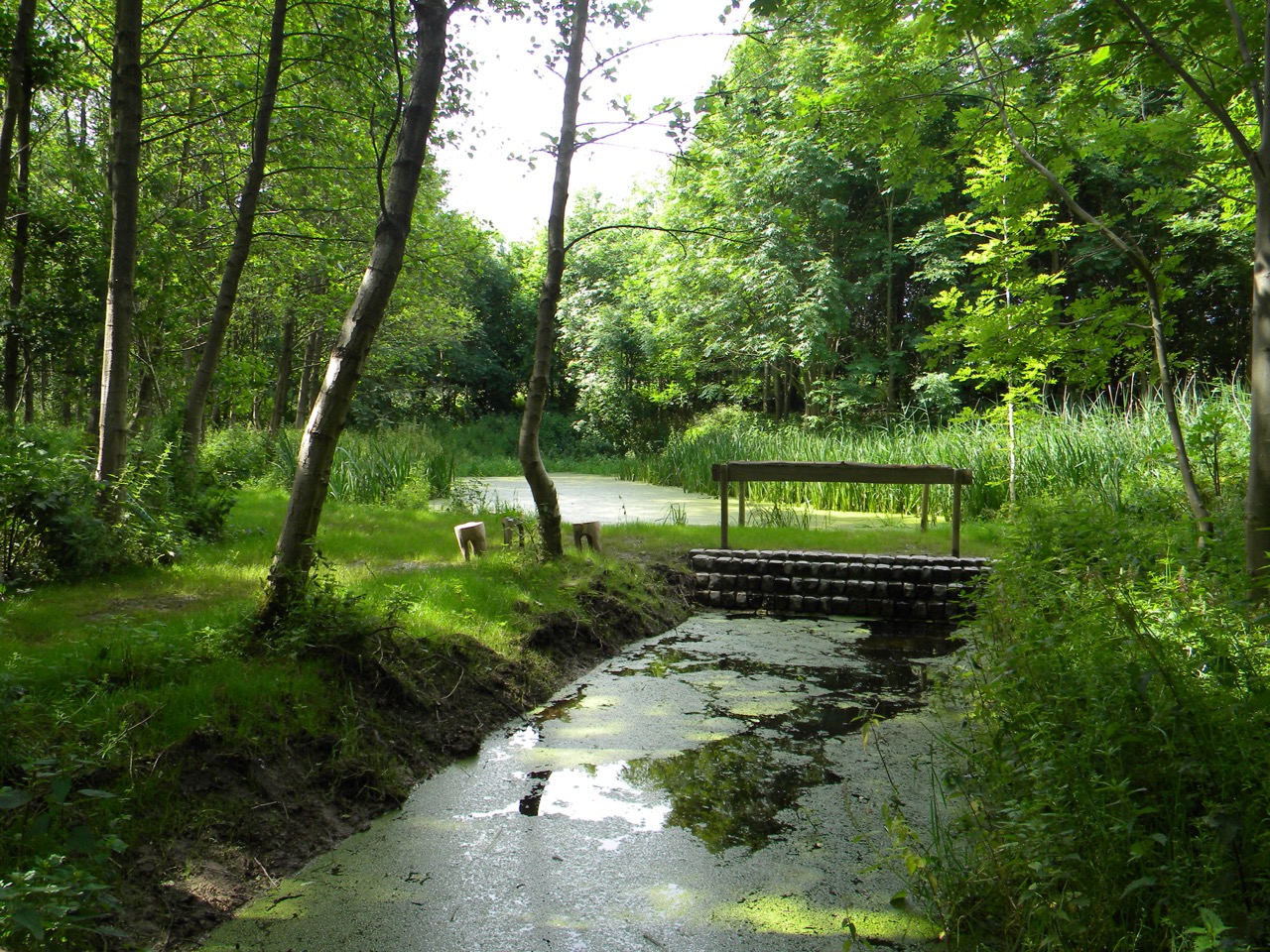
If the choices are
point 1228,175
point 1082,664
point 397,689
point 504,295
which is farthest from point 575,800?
point 504,295

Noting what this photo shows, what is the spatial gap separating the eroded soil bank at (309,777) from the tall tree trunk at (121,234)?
9.69 feet

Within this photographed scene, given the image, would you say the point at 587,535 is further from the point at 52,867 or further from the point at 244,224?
the point at 52,867

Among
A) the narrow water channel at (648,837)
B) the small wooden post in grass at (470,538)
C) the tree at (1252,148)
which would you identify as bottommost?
the narrow water channel at (648,837)

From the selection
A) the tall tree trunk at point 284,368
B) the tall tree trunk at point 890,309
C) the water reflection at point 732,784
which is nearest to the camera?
the water reflection at point 732,784

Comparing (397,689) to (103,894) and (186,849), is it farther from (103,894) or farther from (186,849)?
(103,894)

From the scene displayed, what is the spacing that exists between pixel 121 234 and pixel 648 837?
5.05 m

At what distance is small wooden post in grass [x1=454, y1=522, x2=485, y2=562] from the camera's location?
6605 millimetres

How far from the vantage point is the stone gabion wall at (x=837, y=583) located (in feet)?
21.6

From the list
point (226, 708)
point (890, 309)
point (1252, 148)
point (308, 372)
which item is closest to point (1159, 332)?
point (1252, 148)

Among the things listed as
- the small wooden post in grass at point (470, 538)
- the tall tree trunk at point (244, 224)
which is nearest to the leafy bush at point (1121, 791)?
the small wooden post in grass at point (470, 538)

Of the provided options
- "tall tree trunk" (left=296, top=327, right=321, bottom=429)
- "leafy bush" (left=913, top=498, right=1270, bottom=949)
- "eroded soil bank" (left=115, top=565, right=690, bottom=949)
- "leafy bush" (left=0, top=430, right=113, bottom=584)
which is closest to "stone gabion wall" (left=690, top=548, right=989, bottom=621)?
"eroded soil bank" (left=115, top=565, right=690, bottom=949)

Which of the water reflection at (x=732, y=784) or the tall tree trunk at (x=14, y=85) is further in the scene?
the tall tree trunk at (x=14, y=85)

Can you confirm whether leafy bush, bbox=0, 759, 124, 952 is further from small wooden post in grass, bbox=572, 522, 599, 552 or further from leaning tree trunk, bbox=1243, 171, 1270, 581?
small wooden post in grass, bbox=572, 522, 599, 552

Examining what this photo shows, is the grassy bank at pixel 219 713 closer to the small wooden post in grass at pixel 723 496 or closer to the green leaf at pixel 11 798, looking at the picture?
the green leaf at pixel 11 798
